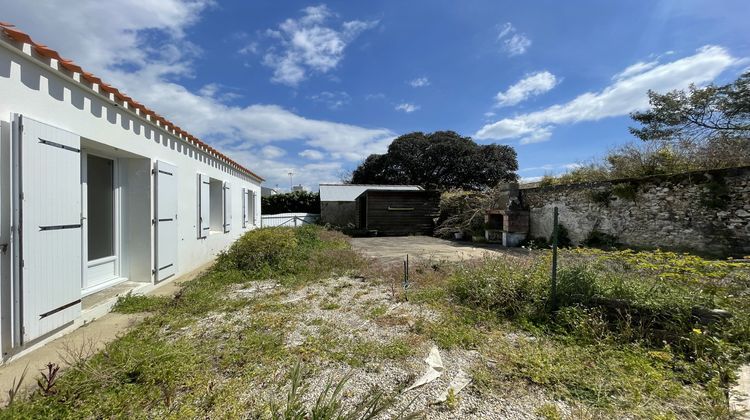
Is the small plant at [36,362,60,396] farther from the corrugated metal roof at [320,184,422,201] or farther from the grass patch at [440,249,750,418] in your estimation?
the corrugated metal roof at [320,184,422,201]

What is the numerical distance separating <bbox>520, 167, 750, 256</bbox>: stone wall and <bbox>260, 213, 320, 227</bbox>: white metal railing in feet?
46.1

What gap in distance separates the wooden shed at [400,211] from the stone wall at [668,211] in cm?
666

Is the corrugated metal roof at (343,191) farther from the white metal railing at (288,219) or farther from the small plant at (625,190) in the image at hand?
the small plant at (625,190)

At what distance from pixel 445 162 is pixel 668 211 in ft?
71.4

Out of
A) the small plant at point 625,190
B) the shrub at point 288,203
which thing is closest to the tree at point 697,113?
the small plant at point 625,190

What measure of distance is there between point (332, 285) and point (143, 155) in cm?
366

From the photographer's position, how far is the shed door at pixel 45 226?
2.77 meters

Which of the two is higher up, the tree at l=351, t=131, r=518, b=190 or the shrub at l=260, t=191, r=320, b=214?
the tree at l=351, t=131, r=518, b=190

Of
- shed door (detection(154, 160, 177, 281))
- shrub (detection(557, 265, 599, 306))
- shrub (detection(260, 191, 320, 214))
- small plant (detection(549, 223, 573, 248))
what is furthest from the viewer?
shrub (detection(260, 191, 320, 214))

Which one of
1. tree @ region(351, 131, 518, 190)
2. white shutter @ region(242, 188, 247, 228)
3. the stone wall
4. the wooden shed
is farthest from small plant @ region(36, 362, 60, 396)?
tree @ region(351, 131, 518, 190)

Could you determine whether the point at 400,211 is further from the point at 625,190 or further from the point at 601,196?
the point at 625,190

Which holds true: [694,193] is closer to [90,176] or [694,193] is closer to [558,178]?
[558,178]

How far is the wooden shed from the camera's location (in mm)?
16344

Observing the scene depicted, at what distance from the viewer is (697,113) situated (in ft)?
34.0
